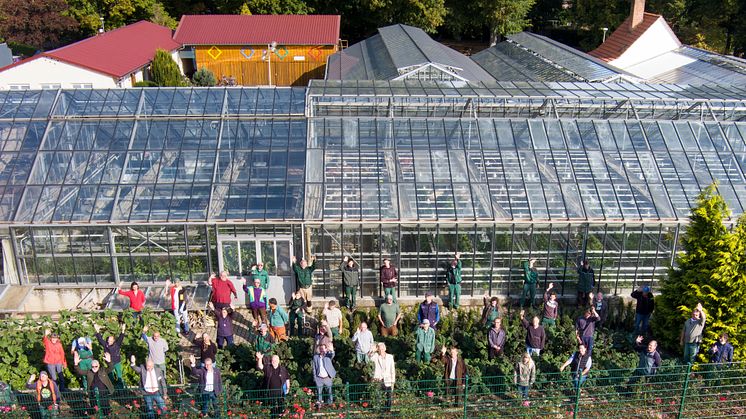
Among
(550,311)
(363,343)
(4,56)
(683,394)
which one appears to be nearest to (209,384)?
(363,343)

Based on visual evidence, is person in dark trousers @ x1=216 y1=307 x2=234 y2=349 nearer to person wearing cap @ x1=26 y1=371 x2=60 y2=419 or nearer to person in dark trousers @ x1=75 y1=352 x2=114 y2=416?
person in dark trousers @ x1=75 y1=352 x2=114 y2=416

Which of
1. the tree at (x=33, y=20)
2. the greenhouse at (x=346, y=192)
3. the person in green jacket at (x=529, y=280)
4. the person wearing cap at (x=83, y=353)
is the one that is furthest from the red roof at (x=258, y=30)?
the person wearing cap at (x=83, y=353)

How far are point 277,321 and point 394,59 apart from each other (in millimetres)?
19796

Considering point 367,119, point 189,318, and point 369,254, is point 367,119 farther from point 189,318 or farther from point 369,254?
point 189,318

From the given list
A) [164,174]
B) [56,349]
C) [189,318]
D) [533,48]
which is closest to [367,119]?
[164,174]

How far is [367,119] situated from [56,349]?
10760mm

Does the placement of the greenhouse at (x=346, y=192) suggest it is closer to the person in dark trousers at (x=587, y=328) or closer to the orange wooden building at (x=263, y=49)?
the person in dark trousers at (x=587, y=328)

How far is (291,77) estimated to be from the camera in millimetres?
46000

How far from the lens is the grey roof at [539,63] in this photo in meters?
28.1

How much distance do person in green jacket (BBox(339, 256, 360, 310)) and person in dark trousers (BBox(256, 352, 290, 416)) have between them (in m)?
4.08

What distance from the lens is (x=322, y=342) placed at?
12422mm

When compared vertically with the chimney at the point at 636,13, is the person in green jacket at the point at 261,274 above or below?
below

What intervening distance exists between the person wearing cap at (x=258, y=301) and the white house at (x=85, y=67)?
2326 cm

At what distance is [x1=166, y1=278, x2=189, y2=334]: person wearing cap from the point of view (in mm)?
14711
